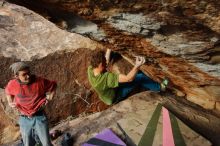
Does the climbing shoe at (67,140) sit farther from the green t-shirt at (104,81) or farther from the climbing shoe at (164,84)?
the climbing shoe at (164,84)

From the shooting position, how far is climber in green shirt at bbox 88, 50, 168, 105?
6753 millimetres

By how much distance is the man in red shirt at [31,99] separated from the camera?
5.73m

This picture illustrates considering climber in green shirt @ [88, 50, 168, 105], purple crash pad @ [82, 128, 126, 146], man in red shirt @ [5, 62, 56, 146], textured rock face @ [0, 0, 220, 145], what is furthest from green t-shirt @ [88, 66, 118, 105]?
man in red shirt @ [5, 62, 56, 146]

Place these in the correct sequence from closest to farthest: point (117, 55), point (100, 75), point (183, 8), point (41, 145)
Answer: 1. point (183, 8)
2. point (41, 145)
3. point (100, 75)
4. point (117, 55)

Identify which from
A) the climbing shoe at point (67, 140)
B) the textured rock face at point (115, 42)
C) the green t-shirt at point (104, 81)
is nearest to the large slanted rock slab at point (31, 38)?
the textured rock face at point (115, 42)

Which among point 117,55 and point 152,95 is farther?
point 117,55

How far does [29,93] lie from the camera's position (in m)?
5.75

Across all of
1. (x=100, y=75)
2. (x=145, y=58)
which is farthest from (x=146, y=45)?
(x=100, y=75)

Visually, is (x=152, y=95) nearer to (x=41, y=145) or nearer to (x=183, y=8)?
(x=41, y=145)

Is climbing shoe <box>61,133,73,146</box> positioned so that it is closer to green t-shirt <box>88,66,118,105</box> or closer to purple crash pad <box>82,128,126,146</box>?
purple crash pad <box>82,128,126,146</box>

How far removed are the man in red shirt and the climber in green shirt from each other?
1.26 m

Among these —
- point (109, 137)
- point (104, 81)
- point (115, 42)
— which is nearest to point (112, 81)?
point (104, 81)

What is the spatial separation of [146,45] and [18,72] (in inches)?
81.0

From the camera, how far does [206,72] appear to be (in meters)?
6.00
